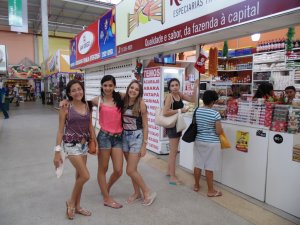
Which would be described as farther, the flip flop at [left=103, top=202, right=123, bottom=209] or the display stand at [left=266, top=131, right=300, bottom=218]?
the flip flop at [left=103, top=202, right=123, bottom=209]

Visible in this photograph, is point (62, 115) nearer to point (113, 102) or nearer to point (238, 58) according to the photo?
point (113, 102)

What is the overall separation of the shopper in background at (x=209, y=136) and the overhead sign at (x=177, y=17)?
2.82 ft

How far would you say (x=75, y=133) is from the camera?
8.23ft

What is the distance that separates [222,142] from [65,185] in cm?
216

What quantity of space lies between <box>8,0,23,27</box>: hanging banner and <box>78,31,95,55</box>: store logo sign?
3.83 metres

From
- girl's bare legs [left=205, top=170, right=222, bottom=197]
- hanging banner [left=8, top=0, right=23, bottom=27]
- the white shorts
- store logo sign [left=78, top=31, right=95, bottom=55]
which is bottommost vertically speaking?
girl's bare legs [left=205, top=170, right=222, bottom=197]

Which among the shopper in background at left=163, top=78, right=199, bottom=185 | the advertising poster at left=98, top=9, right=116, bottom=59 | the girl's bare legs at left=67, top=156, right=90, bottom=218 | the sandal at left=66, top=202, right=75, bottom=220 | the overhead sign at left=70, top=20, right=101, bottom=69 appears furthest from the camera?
the overhead sign at left=70, top=20, right=101, bottom=69

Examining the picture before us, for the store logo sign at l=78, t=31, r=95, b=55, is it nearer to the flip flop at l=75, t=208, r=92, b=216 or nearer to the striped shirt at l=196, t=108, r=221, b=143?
the striped shirt at l=196, t=108, r=221, b=143

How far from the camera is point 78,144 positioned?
99.1 inches

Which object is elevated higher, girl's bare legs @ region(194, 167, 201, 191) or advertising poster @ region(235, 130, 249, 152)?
advertising poster @ region(235, 130, 249, 152)

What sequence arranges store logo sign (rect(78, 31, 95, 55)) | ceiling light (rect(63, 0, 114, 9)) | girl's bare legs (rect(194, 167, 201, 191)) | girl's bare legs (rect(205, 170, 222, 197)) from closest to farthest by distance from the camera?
1. girl's bare legs (rect(205, 170, 222, 197))
2. girl's bare legs (rect(194, 167, 201, 191))
3. store logo sign (rect(78, 31, 95, 55))
4. ceiling light (rect(63, 0, 114, 9))

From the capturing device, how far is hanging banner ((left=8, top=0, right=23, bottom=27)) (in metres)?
10.0

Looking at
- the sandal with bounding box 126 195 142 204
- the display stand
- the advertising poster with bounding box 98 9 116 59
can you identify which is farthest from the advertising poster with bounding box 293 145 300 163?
the advertising poster with bounding box 98 9 116 59

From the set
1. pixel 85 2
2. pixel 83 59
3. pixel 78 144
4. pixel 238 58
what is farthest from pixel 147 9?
pixel 85 2
